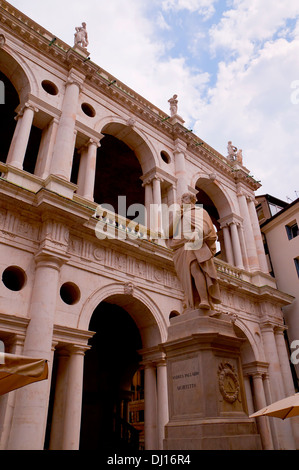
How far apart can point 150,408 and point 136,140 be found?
39.3ft

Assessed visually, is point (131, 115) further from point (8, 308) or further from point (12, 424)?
point (12, 424)

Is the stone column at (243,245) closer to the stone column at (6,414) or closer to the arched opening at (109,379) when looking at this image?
the arched opening at (109,379)

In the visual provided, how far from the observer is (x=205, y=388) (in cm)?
656

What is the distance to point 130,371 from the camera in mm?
20516

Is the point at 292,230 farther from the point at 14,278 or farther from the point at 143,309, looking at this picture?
the point at 14,278

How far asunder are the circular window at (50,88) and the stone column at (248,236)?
1285 centimetres

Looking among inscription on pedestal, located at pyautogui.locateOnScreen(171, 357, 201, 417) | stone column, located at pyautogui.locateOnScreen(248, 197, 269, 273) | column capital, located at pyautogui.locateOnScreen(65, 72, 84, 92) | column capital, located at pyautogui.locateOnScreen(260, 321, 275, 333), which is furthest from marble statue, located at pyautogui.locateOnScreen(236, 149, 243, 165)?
inscription on pedestal, located at pyautogui.locateOnScreen(171, 357, 201, 417)

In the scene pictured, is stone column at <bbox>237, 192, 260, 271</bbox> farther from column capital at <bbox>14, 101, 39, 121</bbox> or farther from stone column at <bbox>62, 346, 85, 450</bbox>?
column capital at <bbox>14, 101, 39, 121</bbox>

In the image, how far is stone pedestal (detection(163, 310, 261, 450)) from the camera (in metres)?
6.14

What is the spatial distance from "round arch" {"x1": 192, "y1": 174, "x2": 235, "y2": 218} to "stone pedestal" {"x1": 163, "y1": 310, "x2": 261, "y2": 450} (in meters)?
14.9

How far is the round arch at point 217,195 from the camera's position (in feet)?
71.4

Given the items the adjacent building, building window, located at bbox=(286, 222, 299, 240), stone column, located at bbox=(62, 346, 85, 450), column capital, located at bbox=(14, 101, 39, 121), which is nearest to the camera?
stone column, located at bbox=(62, 346, 85, 450)

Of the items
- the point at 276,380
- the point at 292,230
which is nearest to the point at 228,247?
the point at 292,230

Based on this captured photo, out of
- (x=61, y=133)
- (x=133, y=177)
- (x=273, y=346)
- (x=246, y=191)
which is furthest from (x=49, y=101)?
(x=273, y=346)
